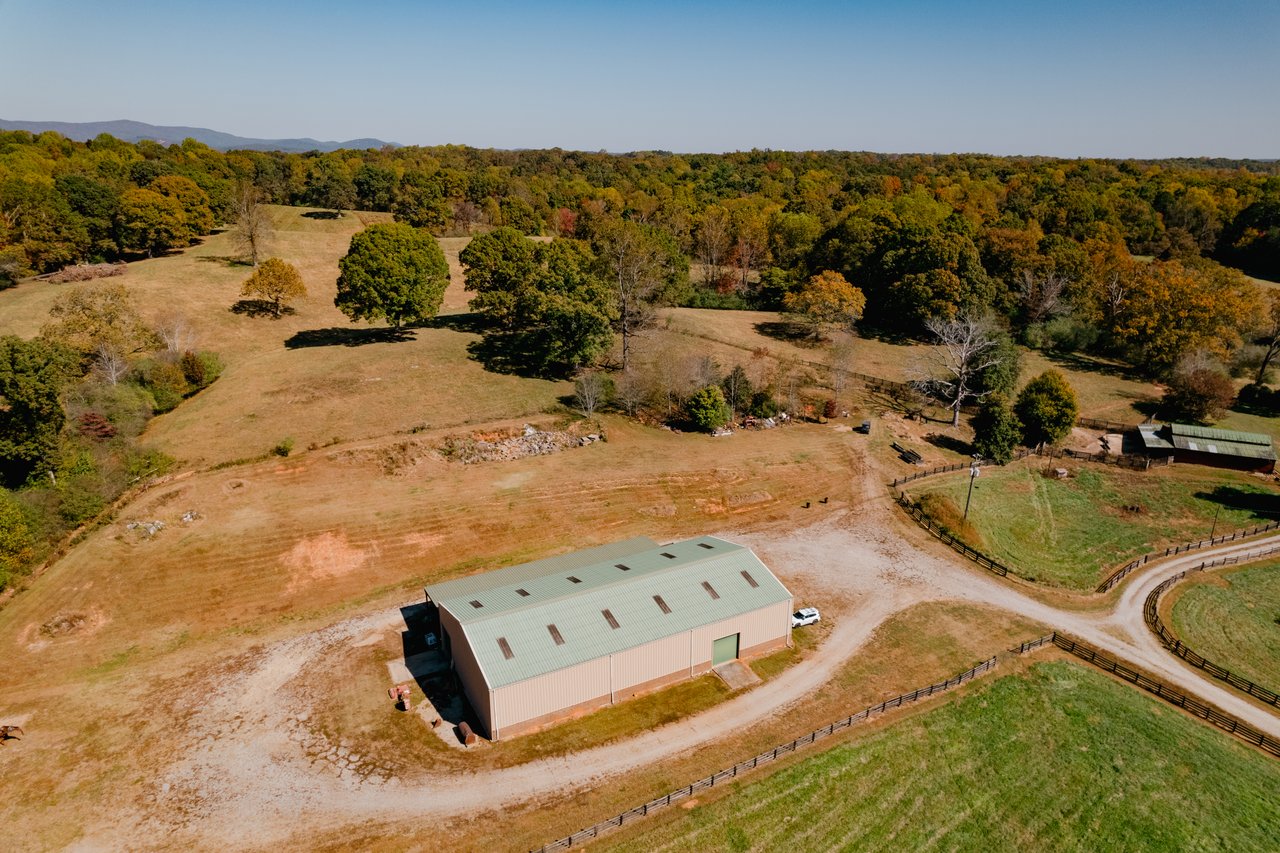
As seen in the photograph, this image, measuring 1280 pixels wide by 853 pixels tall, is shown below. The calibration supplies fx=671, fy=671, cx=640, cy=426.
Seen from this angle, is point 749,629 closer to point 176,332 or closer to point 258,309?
point 176,332

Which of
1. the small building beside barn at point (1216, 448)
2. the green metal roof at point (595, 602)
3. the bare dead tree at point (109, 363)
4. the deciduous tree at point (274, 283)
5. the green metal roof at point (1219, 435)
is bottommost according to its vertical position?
the green metal roof at point (595, 602)

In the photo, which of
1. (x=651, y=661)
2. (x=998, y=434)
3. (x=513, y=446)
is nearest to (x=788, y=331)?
(x=998, y=434)

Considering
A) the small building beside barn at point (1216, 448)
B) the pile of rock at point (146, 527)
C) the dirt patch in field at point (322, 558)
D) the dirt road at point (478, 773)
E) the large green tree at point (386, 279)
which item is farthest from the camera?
the large green tree at point (386, 279)

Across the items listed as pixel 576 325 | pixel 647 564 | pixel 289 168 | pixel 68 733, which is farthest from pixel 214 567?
pixel 289 168

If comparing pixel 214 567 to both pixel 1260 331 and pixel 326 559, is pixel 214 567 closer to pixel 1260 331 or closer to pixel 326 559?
pixel 326 559

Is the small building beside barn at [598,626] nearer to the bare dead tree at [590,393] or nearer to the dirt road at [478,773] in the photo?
the dirt road at [478,773]

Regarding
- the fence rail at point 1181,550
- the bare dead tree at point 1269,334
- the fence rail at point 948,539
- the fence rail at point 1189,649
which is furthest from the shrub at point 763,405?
the bare dead tree at point 1269,334
